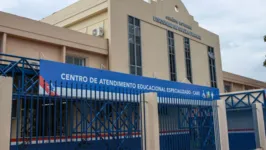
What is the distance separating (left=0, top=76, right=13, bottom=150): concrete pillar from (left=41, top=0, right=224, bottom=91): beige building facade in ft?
35.0

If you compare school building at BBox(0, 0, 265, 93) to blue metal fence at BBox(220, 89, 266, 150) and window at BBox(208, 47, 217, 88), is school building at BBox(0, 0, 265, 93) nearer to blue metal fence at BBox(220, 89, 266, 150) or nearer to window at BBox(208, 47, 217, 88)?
window at BBox(208, 47, 217, 88)

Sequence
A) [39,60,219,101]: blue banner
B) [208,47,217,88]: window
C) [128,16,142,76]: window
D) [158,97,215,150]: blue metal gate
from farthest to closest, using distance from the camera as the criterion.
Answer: [208,47,217,88]: window, [128,16,142,76]: window, [39,60,219,101]: blue banner, [158,97,215,150]: blue metal gate

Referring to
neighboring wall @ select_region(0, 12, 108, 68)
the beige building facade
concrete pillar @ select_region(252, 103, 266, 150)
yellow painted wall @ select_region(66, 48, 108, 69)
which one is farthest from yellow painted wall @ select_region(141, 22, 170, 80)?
concrete pillar @ select_region(252, 103, 266, 150)

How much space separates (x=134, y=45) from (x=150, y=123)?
1001 centimetres

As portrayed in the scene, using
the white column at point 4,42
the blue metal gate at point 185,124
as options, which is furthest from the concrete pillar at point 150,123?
the white column at point 4,42

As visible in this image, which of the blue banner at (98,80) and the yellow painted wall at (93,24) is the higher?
the yellow painted wall at (93,24)

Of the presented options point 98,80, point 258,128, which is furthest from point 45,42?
point 258,128

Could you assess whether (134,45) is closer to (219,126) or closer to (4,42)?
(4,42)

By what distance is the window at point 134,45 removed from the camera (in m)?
16.9

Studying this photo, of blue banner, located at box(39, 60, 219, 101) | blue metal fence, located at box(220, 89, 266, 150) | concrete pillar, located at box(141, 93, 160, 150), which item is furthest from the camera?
blue metal fence, located at box(220, 89, 266, 150)

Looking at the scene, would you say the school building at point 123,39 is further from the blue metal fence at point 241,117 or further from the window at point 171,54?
the blue metal fence at point 241,117

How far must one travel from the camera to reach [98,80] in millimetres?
11609

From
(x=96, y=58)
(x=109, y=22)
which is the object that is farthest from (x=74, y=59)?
(x=109, y=22)

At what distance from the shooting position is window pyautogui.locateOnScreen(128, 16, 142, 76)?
1694cm
